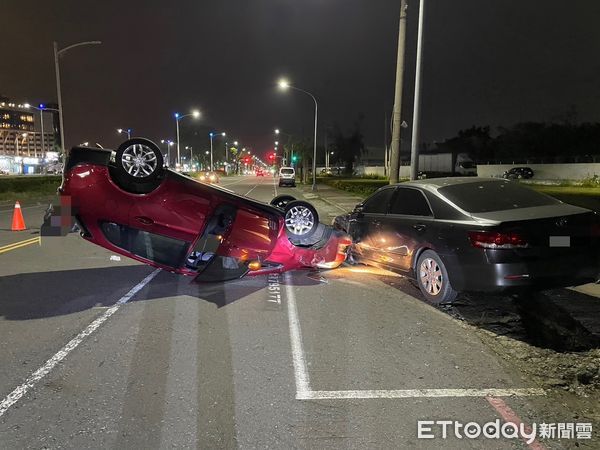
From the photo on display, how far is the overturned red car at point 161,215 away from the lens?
21.8 feet

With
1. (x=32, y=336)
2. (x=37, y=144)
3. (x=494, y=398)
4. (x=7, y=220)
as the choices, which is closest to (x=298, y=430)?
(x=494, y=398)

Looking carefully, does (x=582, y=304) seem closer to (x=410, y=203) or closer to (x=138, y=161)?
(x=410, y=203)

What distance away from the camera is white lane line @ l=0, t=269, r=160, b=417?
12.9 ft

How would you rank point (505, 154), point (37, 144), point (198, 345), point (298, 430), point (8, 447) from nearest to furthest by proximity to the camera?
point (8, 447)
point (298, 430)
point (198, 345)
point (505, 154)
point (37, 144)

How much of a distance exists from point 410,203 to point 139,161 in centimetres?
369

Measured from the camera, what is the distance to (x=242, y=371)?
452 centimetres

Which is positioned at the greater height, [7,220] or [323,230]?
[323,230]

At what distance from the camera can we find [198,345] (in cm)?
515

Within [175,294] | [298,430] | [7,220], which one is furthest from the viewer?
[7,220]

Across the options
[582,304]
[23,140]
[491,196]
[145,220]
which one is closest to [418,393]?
[491,196]

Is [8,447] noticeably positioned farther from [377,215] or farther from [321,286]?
[377,215]

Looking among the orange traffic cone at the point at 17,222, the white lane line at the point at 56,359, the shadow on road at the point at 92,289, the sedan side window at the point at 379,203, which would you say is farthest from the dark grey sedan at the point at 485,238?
the orange traffic cone at the point at 17,222

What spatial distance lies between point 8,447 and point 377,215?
19.2 ft

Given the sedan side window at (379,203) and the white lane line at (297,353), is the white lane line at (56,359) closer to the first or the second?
the white lane line at (297,353)
